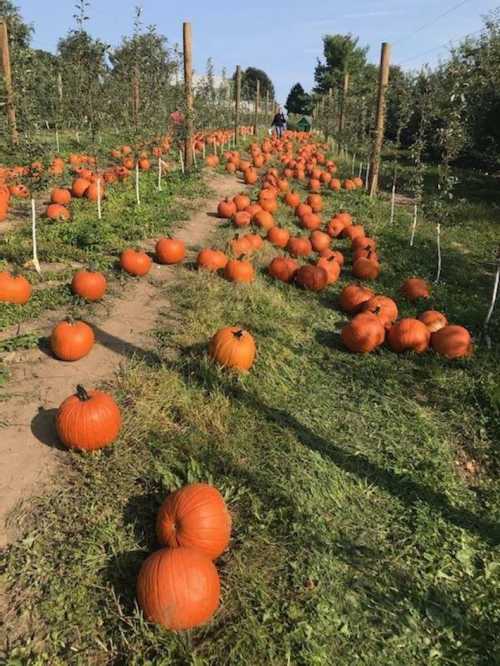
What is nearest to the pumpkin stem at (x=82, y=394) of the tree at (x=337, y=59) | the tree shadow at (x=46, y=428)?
the tree shadow at (x=46, y=428)

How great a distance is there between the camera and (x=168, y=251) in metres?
8.55

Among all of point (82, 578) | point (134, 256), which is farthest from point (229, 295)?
point (82, 578)

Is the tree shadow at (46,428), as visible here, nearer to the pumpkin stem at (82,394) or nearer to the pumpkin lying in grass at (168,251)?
the pumpkin stem at (82,394)

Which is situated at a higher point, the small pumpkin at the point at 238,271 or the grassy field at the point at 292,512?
the small pumpkin at the point at 238,271

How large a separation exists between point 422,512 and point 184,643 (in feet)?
7.16

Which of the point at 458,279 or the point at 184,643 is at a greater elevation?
the point at 458,279

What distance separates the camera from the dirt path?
12.3 ft

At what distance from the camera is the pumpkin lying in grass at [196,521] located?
320cm

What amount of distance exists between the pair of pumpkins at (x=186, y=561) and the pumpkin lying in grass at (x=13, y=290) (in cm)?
408

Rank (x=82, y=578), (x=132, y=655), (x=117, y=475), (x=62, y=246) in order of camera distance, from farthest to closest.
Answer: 1. (x=62, y=246)
2. (x=117, y=475)
3. (x=82, y=578)
4. (x=132, y=655)

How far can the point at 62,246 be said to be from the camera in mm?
8703

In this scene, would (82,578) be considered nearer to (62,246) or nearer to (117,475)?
(117,475)

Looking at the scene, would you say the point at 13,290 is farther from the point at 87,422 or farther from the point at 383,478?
the point at 383,478

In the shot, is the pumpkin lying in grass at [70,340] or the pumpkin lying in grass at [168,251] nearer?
the pumpkin lying in grass at [70,340]
